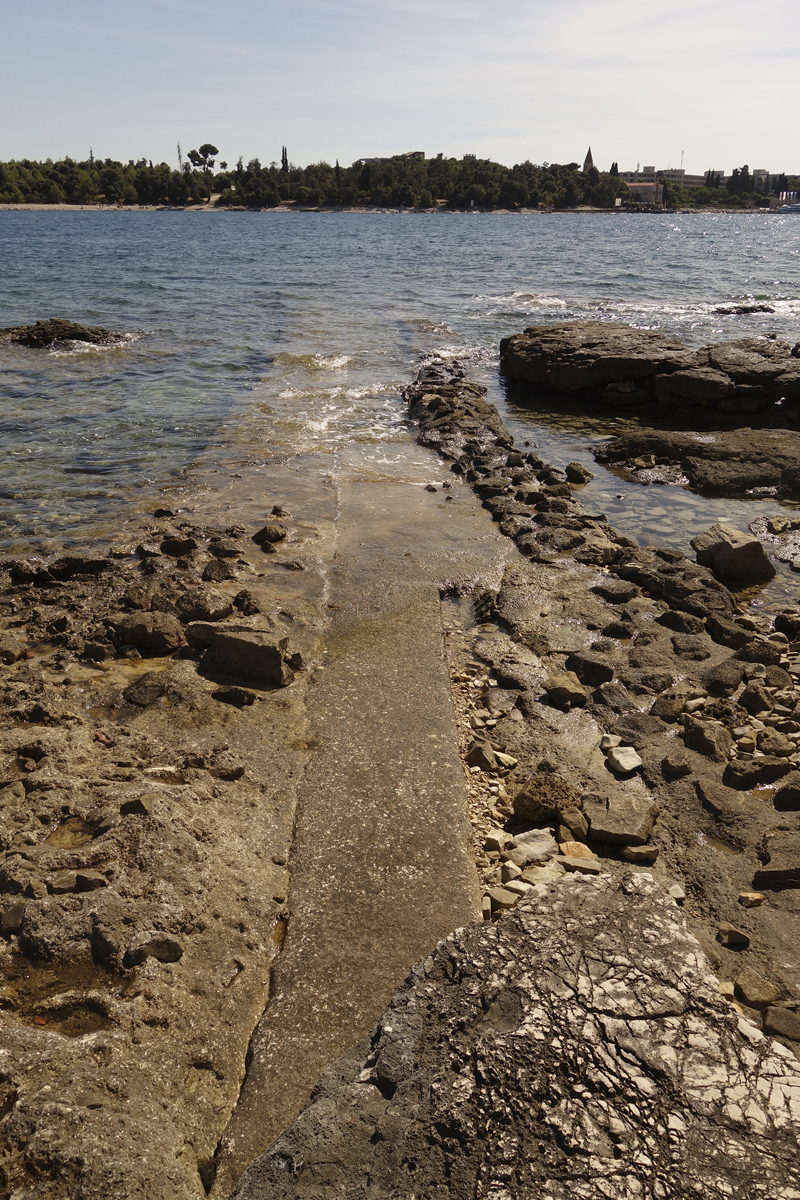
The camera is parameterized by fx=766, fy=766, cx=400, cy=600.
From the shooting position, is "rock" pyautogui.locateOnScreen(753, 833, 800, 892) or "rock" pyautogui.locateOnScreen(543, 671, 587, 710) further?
"rock" pyautogui.locateOnScreen(543, 671, 587, 710)

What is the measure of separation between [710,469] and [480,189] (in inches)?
5481

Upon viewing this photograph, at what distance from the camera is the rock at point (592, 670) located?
5676 mm

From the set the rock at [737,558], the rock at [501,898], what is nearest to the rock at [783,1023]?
the rock at [501,898]

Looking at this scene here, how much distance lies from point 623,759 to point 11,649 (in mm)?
4280

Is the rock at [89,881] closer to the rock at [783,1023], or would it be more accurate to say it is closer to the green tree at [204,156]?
the rock at [783,1023]

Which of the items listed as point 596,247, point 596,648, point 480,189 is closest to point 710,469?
point 596,648

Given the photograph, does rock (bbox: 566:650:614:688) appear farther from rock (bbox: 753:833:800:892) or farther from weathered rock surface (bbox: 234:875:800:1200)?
weathered rock surface (bbox: 234:875:800:1200)

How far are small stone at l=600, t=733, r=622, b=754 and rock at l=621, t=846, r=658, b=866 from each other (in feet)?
3.04

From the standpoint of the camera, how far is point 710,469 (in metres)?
10.9

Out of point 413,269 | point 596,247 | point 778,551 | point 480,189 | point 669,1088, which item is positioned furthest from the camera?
point 480,189

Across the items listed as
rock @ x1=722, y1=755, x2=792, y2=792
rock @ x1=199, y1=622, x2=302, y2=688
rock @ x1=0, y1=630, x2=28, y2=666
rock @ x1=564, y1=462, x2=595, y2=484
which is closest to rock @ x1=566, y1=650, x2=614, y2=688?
rock @ x1=722, y1=755, x2=792, y2=792

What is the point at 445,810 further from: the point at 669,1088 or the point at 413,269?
the point at 413,269

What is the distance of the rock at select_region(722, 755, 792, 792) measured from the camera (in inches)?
181

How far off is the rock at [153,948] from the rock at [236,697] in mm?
1947
